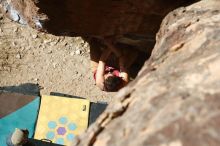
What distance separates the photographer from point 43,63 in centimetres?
573

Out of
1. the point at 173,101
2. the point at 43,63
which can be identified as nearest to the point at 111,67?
the point at 43,63

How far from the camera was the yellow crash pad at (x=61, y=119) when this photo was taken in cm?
453

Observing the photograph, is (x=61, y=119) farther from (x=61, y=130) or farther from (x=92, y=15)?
(x=92, y=15)

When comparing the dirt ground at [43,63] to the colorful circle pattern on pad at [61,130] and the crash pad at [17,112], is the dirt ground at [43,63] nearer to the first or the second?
the crash pad at [17,112]

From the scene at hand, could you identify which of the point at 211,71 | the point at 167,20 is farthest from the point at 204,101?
the point at 167,20

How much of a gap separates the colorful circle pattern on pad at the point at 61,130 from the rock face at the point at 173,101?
2.84 m

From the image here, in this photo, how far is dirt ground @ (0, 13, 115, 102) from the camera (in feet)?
18.0

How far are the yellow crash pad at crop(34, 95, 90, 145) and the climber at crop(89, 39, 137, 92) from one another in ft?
1.04

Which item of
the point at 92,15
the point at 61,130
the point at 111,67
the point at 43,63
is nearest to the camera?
the point at 92,15

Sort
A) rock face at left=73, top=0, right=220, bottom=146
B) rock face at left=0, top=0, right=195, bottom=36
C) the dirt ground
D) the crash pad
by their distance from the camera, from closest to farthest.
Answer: rock face at left=73, top=0, right=220, bottom=146 → rock face at left=0, top=0, right=195, bottom=36 → the crash pad → the dirt ground

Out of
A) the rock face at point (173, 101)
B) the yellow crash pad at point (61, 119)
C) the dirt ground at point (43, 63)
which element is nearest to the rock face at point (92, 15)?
the yellow crash pad at point (61, 119)

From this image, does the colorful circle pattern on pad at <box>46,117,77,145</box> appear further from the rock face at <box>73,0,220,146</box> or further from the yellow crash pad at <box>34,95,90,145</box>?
the rock face at <box>73,0,220,146</box>

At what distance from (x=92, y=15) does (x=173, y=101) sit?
2039 mm

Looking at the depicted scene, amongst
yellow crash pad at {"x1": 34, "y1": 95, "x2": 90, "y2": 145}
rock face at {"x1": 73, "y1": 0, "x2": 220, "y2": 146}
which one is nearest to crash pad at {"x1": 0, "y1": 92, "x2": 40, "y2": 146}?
yellow crash pad at {"x1": 34, "y1": 95, "x2": 90, "y2": 145}
